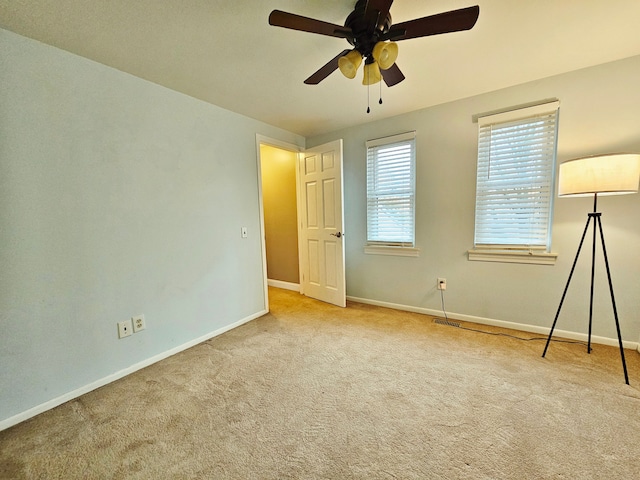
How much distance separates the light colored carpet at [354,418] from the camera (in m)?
1.18

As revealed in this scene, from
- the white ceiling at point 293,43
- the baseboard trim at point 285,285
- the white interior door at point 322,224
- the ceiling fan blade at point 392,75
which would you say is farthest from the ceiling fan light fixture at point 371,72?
the baseboard trim at point 285,285

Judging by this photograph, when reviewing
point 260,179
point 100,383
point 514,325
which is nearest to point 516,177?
point 514,325

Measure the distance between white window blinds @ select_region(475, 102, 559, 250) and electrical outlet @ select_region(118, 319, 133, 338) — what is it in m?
3.22

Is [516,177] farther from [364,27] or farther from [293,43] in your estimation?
[293,43]

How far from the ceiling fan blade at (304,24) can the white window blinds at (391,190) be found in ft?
5.81

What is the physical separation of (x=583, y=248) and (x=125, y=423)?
3.59 metres

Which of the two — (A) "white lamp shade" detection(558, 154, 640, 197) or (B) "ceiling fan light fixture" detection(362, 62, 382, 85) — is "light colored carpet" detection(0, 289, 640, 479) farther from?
(B) "ceiling fan light fixture" detection(362, 62, 382, 85)

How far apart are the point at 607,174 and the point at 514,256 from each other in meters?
0.98

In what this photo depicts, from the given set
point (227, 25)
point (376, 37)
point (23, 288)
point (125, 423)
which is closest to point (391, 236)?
point (376, 37)

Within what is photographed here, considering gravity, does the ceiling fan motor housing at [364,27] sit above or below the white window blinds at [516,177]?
above

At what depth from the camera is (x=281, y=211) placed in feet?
13.5

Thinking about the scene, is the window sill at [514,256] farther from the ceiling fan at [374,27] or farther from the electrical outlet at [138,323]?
the electrical outlet at [138,323]

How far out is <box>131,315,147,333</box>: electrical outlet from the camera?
198cm

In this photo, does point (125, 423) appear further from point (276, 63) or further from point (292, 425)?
point (276, 63)
